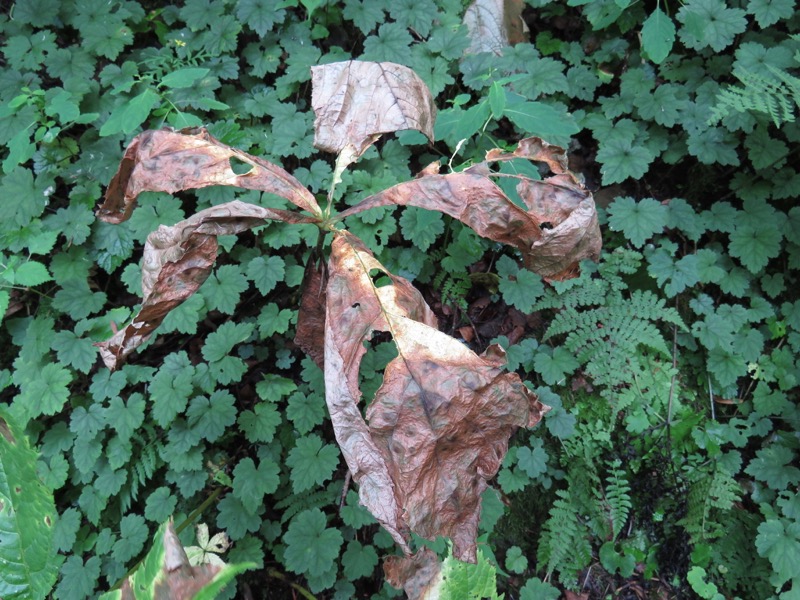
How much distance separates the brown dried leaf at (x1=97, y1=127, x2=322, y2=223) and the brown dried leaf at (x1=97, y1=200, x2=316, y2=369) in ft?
0.38

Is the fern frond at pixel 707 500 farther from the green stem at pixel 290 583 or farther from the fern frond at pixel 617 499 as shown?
the green stem at pixel 290 583

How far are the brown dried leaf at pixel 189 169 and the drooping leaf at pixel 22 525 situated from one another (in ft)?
3.35

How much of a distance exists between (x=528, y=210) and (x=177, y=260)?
105 cm

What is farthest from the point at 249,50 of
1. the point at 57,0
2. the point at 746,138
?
the point at 746,138

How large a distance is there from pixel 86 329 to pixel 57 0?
1.74 m

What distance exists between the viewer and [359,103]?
6.19ft

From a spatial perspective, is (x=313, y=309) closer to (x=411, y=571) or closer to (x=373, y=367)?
(x=373, y=367)

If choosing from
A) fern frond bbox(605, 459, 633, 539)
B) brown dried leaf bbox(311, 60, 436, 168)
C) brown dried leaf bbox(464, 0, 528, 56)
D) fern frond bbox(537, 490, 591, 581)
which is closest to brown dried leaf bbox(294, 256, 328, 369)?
brown dried leaf bbox(311, 60, 436, 168)

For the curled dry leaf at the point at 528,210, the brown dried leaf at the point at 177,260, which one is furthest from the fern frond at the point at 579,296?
the brown dried leaf at the point at 177,260

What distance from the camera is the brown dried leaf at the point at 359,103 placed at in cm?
186

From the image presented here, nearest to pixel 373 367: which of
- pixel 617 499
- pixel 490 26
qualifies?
pixel 617 499

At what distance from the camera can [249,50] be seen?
2.82 meters

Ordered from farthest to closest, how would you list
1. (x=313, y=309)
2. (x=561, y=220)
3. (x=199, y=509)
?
(x=199, y=509) → (x=313, y=309) → (x=561, y=220)

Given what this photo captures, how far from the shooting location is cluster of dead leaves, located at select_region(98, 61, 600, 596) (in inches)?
53.6
